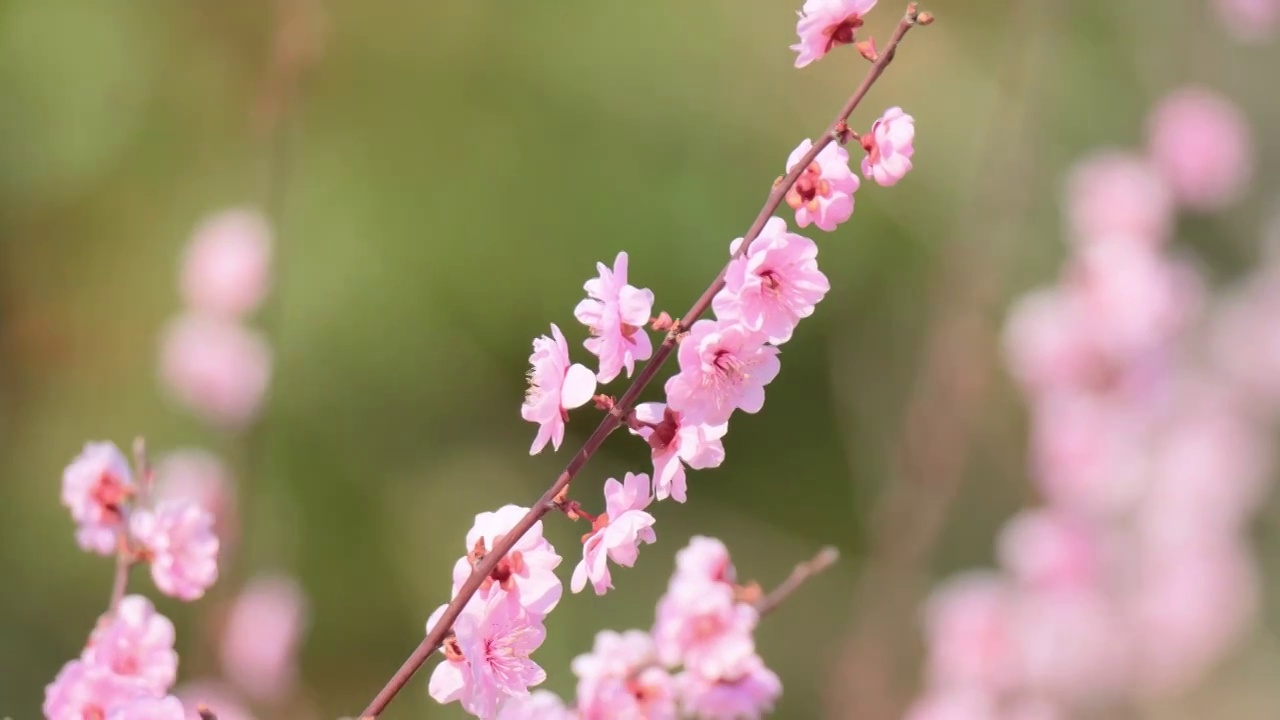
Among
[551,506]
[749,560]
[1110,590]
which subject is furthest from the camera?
[749,560]

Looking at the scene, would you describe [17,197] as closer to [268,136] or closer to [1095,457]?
[268,136]

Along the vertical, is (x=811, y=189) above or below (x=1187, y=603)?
below

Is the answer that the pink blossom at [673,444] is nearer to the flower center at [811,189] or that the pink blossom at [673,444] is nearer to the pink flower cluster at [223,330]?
the flower center at [811,189]

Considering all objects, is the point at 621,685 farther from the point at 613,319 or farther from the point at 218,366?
the point at 218,366

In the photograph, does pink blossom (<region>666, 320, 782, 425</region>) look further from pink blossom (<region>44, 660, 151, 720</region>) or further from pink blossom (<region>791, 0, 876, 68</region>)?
pink blossom (<region>44, 660, 151, 720</region>)

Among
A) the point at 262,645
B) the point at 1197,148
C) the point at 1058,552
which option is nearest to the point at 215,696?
the point at 262,645

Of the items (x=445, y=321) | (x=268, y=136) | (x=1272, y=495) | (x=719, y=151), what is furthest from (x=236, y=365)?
(x=1272, y=495)

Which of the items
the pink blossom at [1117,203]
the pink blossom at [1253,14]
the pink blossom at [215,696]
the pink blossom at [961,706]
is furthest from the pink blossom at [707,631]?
Answer: the pink blossom at [1253,14]
